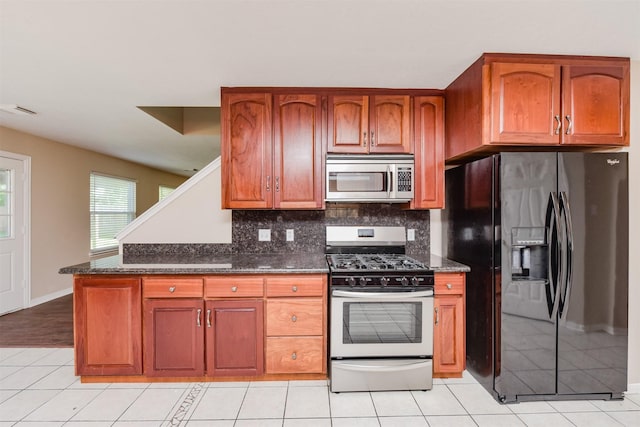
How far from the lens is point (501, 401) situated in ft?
7.38

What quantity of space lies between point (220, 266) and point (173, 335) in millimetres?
587

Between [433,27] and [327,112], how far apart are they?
3.57 ft

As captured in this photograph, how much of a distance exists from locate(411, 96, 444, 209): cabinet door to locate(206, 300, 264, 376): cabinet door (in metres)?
1.55

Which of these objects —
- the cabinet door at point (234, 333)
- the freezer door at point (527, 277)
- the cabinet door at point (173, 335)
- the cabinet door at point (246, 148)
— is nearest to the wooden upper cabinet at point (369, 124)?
the cabinet door at point (246, 148)

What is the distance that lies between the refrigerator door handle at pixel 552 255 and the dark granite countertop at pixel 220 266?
520mm

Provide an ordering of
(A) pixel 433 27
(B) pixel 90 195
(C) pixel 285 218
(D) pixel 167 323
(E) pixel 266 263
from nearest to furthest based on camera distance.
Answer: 1. (A) pixel 433 27
2. (D) pixel 167 323
3. (E) pixel 266 263
4. (C) pixel 285 218
5. (B) pixel 90 195

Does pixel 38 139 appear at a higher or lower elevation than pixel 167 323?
higher

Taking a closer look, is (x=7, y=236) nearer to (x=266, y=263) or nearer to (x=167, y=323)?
(x=167, y=323)

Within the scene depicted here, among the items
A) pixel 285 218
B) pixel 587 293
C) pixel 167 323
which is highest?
pixel 285 218

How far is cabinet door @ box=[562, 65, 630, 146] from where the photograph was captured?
89.3 inches

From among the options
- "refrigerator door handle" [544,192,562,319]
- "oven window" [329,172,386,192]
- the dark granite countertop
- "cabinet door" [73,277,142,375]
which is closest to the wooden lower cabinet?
the dark granite countertop

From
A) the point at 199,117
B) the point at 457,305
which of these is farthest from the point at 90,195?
the point at 457,305

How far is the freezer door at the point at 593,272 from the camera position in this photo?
2199 mm

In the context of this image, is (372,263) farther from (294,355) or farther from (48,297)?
(48,297)
